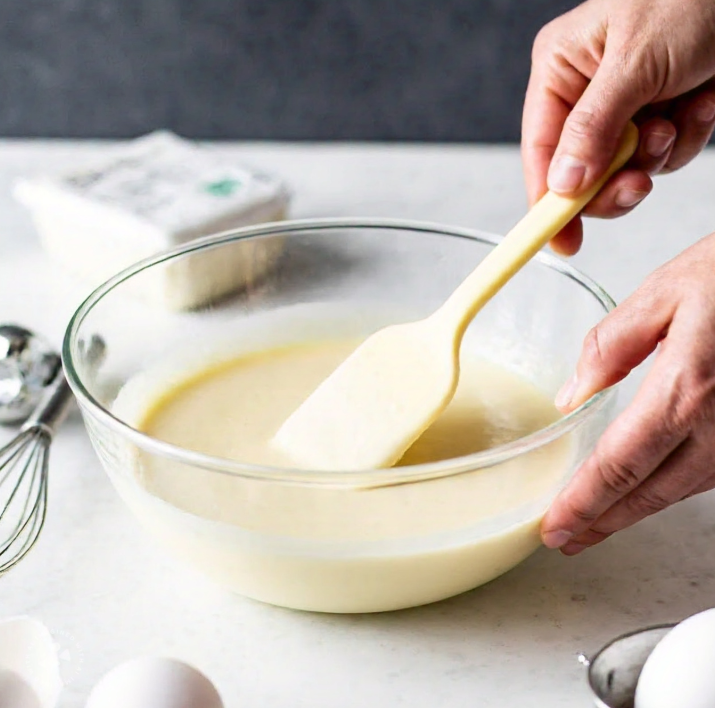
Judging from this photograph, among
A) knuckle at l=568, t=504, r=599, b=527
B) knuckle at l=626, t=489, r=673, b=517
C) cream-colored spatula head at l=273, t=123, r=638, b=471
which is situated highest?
knuckle at l=626, t=489, r=673, b=517

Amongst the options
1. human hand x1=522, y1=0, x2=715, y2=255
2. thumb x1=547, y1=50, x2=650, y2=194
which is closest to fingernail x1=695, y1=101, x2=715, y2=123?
human hand x1=522, y1=0, x2=715, y2=255

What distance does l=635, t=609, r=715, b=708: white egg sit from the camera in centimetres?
66

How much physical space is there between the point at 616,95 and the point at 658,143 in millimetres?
99

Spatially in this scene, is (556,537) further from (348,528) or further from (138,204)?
(138,204)

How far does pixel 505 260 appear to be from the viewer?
3.04ft

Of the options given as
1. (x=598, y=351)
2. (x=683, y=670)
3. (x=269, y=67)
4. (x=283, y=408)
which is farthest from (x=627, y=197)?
(x=269, y=67)

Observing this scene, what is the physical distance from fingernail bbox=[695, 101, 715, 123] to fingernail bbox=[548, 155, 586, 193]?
23 centimetres

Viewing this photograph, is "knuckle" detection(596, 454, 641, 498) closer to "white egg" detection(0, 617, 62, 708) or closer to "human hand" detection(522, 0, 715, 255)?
"human hand" detection(522, 0, 715, 255)

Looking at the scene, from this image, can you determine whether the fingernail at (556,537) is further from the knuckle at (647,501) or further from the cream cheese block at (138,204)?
the cream cheese block at (138,204)

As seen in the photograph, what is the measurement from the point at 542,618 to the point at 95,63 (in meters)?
1.45

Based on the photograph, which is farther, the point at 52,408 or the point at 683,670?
the point at 52,408

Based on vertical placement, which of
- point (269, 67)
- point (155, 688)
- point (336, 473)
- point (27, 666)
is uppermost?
point (336, 473)

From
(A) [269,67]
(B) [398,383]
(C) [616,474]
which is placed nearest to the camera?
(C) [616,474]

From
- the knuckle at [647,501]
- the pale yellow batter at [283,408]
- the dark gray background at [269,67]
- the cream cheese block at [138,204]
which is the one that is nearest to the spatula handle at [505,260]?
the pale yellow batter at [283,408]
